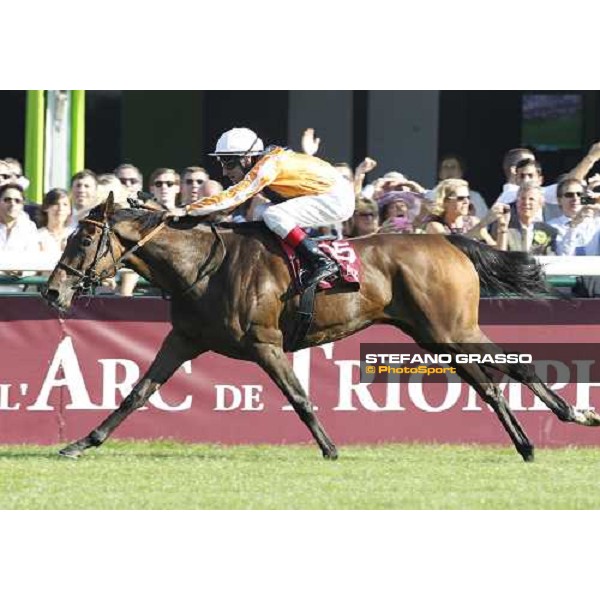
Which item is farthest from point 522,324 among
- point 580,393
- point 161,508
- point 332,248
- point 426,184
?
point 426,184

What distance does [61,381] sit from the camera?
12.0 meters

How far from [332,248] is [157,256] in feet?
3.48

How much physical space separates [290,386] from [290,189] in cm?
122

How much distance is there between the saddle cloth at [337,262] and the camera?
11.0m

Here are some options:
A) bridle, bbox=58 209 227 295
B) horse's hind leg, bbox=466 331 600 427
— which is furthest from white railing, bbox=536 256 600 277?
bridle, bbox=58 209 227 295

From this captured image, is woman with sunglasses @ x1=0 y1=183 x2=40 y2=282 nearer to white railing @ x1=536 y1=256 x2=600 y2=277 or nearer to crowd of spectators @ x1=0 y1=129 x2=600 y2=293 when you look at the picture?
crowd of spectators @ x1=0 y1=129 x2=600 y2=293

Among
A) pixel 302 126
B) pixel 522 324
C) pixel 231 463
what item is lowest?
pixel 231 463

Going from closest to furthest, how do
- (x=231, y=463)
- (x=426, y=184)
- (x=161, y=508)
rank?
(x=161, y=508), (x=231, y=463), (x=426, y=184)

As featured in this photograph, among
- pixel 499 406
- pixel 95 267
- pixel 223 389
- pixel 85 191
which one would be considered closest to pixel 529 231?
pixel 499 406

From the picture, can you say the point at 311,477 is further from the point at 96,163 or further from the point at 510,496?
the point at 96,163

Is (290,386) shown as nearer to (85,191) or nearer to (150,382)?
(150,382)

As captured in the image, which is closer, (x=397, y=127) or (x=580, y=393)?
(x=580, y=393)

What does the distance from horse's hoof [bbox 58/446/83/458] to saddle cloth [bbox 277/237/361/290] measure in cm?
165

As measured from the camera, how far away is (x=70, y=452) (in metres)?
10.9
